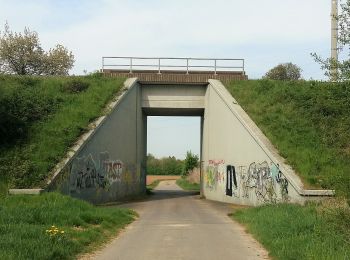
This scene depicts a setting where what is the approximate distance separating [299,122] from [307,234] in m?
14.4

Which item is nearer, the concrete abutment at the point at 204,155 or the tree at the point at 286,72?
the concrete abutment at the point at 204,155

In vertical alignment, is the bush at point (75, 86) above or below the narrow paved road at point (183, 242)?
above

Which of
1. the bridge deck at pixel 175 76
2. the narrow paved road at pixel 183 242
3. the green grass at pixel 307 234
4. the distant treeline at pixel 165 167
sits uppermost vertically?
the bridge deck at pixel 175 76

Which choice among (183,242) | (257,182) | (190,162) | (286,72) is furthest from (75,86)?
(190,162)

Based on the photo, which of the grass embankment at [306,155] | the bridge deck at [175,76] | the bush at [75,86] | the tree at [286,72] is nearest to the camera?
the grass embankment at [306,155]

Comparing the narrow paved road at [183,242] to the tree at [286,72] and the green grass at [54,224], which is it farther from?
the tree at [286,72]

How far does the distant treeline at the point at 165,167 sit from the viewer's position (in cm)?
11325

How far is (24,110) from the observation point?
77.4ft

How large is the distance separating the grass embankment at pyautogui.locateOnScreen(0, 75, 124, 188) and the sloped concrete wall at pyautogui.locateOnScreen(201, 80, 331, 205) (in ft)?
20.3

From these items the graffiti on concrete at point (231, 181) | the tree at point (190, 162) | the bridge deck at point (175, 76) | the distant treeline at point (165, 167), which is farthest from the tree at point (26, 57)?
the distant treeline at point (165, 167)

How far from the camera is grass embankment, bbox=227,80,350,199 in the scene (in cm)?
1905

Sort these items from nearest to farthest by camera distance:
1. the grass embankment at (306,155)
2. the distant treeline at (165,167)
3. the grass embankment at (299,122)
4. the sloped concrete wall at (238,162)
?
1. the grass embankment at (306,155)
2. the grass embankment at (299,122)
3. the sloped concrete wall at (238,162)
4. the distant treeline at (165,167)

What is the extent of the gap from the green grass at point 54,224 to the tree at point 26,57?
26.9 metres

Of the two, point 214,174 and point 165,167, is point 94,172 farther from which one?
point 165,167
